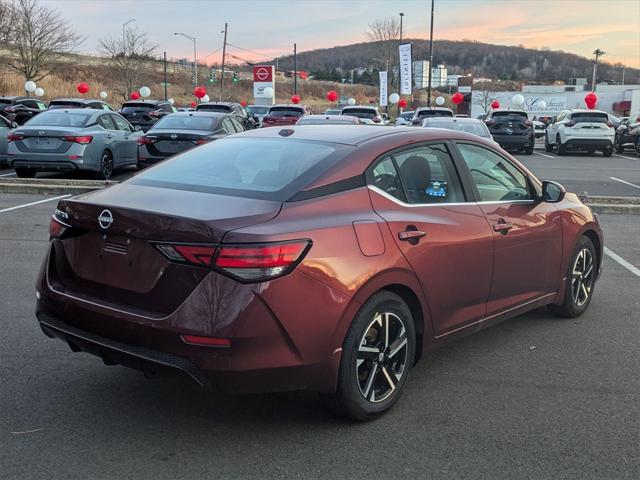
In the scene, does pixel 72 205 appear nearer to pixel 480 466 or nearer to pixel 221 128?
pixel 480 466

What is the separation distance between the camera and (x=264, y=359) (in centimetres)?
320

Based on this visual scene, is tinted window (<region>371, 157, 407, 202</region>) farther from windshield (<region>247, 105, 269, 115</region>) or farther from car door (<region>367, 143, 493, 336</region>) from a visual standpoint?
windshield (<region>247, 105, 269, 115</region>)

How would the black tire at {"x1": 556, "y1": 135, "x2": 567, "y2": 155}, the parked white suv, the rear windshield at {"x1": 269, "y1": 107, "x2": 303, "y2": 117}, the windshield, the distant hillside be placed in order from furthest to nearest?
the distant hillside, the windshield, the black tire at {"x1": 556, "y1": 135, "x2": 567, "y2": 155}, the rear windshield at {"x1": 269, "y1": 107, "x2": 303, "y2": 117}, the parked white suv

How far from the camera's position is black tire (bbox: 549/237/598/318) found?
5.53m

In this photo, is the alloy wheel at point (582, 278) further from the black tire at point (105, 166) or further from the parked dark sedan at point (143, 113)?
the parked dark sedan at point (143, 113)

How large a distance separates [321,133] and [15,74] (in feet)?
189

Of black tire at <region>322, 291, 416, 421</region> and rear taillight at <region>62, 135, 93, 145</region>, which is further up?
rear taillight at <region>62, 135, 93, 145</region>

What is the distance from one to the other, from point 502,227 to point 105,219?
259 cm

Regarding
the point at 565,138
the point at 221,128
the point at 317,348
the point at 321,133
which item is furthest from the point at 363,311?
the point at 565,138

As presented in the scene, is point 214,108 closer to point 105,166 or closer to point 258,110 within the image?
point 105,166

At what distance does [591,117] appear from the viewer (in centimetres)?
2506

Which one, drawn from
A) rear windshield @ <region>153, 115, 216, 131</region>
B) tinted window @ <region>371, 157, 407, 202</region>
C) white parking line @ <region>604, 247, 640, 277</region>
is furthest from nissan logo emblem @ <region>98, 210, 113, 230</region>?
rear windshield @ <region>153, 115, 216, 131</region>

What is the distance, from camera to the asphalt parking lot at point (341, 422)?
3240 mm

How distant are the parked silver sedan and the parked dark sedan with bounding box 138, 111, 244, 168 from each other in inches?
31.6
